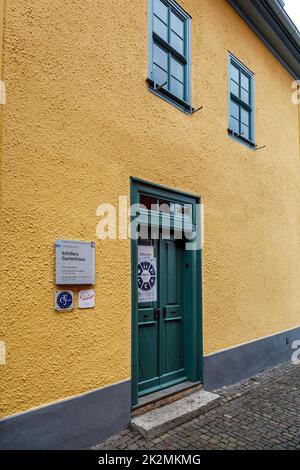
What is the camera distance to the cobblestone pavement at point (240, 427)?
3.74 metres

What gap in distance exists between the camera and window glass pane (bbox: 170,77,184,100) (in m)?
5.08

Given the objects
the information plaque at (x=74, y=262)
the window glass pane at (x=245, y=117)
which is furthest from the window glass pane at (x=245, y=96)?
the information plaque at (x=74, y=262)

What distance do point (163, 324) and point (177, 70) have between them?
12.1 ft

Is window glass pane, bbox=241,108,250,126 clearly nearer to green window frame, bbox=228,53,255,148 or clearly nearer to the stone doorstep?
green window frame, bbox=228,53,255,148

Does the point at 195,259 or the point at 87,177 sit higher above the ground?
the point at 87,177

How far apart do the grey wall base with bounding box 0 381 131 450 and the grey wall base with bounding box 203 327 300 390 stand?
1747 millimetres

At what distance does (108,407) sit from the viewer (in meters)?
3.79

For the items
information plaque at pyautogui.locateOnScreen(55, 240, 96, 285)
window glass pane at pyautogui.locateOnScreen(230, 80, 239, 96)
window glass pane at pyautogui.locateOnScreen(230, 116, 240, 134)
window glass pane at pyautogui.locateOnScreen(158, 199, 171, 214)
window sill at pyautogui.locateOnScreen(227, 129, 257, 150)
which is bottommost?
information plaque at pyautogui.locateOnScreen(55, 240, 96, 285)

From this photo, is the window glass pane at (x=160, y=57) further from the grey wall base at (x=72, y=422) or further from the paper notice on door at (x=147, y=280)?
the grey wall base at (x=72, y=422)

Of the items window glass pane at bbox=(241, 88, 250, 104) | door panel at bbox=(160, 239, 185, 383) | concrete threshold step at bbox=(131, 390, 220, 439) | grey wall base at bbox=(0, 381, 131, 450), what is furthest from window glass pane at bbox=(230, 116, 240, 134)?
grey wall base at bbox=(0, 381, 131, 450)

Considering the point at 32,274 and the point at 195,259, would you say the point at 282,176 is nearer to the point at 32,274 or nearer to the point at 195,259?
the point at 195,259

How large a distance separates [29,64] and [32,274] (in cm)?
198
